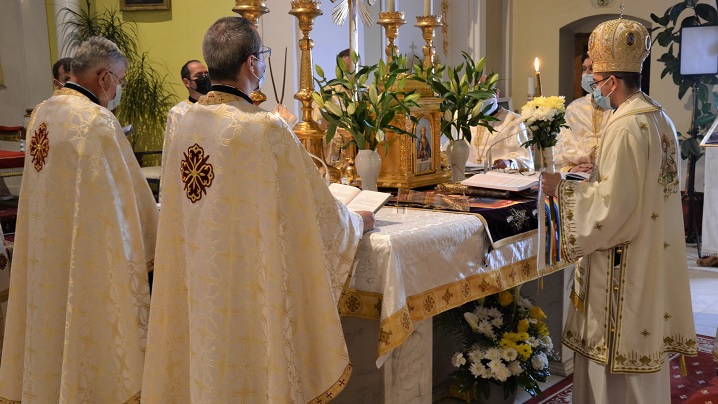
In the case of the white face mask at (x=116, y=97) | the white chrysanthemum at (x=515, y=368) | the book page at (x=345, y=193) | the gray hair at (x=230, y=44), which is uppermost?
the gray hair at (x=230, y=44)

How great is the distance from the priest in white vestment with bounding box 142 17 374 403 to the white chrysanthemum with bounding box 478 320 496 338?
3.72ft

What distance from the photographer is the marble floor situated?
193 inches

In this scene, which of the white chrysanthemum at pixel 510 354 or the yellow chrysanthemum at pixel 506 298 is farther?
the yellow chrysanthemum at pixel 506 298

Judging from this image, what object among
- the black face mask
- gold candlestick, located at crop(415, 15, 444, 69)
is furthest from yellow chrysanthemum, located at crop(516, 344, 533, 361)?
the black face mask

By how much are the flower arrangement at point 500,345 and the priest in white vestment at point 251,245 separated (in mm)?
1125

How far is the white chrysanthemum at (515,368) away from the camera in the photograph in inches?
160

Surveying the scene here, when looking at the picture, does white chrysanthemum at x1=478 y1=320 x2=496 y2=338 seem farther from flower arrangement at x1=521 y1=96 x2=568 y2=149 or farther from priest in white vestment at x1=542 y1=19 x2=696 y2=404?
flower arrangement at x1=521 y1=96 x2=568 y2=149

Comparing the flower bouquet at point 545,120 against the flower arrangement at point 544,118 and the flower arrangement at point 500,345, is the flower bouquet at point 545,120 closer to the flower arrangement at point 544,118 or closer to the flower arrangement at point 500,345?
the flower arrangement at point 544,118

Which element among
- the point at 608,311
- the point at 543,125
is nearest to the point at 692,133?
the point at 543,125

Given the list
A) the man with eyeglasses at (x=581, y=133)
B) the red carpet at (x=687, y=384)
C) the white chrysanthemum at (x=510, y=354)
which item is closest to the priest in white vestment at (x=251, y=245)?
the white chrysanthemum at (x=510, y=354)

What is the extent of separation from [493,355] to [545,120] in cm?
123

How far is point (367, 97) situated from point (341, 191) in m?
0.55

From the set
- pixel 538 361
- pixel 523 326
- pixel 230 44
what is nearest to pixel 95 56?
pixel 230 44

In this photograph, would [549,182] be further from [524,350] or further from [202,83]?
[202,83]
